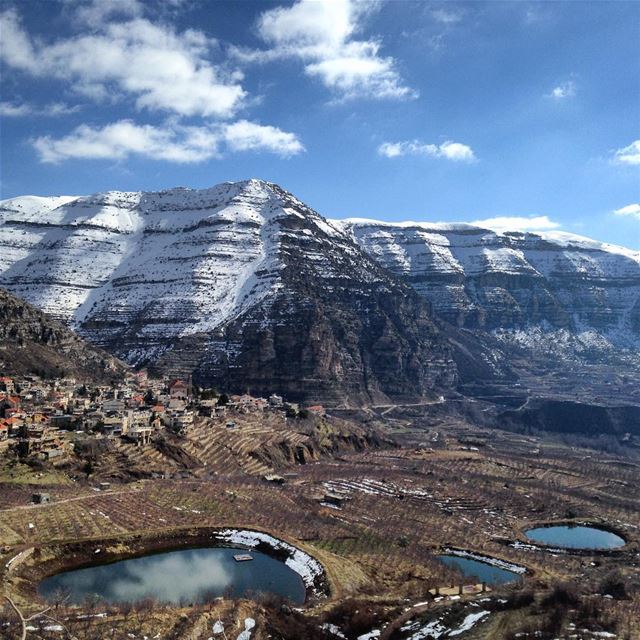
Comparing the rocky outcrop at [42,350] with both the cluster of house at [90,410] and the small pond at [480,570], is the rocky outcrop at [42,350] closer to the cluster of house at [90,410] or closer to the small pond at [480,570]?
the cluster of house at [90,410]

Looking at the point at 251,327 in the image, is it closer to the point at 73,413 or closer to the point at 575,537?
the point at 73,413

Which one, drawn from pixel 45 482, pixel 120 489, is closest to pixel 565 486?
pixel 120 489

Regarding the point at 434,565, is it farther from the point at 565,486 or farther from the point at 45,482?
the point at 565,486

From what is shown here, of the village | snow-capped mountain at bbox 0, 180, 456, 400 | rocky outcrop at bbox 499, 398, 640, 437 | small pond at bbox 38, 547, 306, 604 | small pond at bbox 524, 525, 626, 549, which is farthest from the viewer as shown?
rocky outcrop at bbox 499, 398, 640, 437

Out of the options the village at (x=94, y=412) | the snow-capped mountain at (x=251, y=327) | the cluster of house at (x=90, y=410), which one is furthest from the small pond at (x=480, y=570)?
the snow-capped mountain at (x=251, y=327)


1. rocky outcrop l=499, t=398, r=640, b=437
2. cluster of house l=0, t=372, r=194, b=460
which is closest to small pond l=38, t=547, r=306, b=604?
cluster of house l=0, t=372, r=194, b=460

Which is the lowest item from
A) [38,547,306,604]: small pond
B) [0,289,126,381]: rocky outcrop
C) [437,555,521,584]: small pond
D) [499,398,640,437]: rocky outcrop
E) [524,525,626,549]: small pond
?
[524,525,626,549]: small pond

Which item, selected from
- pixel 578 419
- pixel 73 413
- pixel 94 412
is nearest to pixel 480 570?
pixel 94 412

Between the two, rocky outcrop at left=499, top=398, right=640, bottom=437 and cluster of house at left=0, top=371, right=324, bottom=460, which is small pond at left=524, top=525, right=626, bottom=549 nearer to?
cluster of house at left=0, top=371, right=324, bottom=460
